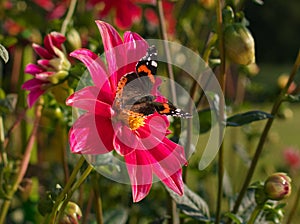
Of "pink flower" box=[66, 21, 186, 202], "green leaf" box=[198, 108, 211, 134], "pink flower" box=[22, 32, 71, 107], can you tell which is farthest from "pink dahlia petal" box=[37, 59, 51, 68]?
"green leaf" box=[198, 108, 211, 134]

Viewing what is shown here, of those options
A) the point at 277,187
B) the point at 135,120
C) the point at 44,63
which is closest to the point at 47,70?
the point at 44,63

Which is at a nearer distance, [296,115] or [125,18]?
[125,18]

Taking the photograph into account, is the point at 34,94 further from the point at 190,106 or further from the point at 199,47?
the point at 199,47

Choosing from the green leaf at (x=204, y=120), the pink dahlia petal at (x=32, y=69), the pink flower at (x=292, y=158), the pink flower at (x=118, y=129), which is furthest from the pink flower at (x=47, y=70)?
the pink flower at (x=292, y=158)

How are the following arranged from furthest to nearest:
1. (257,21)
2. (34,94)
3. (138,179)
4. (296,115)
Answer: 1. (257,21)
2. (296,115)
3. (34,94)
4. (138,179)

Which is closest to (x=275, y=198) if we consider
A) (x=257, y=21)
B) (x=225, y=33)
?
(x=225, y=33)

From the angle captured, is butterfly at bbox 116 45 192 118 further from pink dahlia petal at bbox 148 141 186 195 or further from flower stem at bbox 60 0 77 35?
flower stem at bbox 60 0 77 35
